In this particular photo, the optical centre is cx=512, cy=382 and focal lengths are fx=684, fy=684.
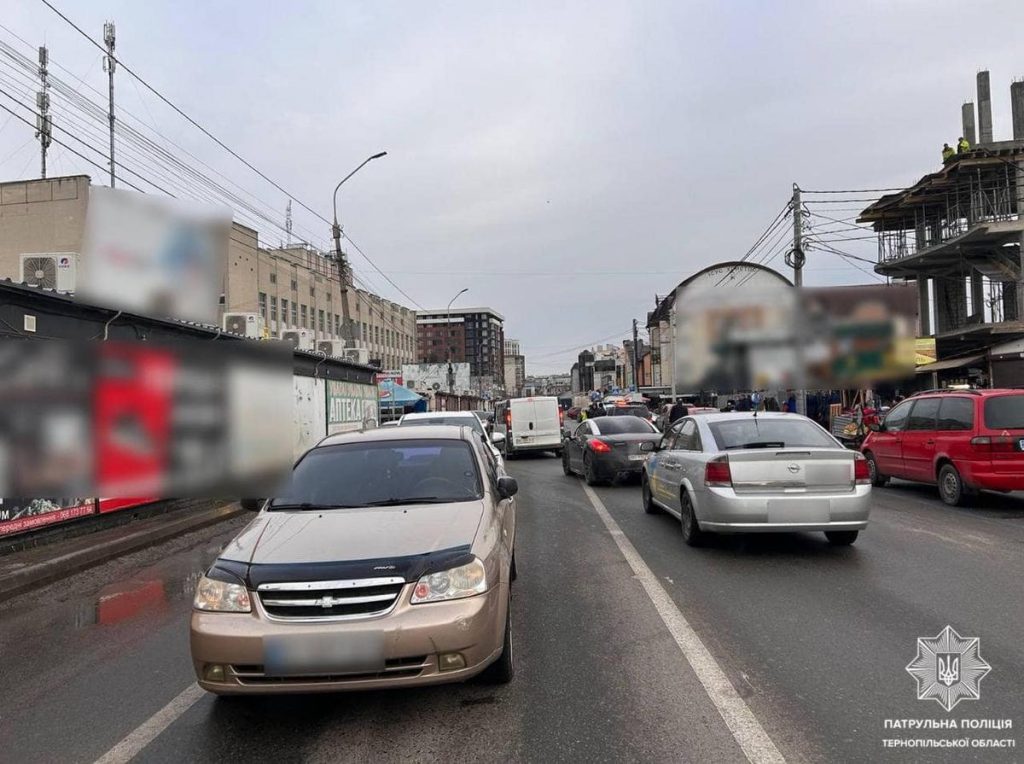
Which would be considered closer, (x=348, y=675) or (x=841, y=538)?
(x=348, y=675)

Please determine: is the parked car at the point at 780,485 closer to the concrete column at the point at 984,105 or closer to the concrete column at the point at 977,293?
the concrete column at the point at 977,293

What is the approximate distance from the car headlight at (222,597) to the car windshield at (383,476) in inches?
41.2

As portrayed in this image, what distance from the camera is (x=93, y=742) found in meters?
3.52

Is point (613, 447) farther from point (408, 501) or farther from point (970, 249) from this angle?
point (970, 249)

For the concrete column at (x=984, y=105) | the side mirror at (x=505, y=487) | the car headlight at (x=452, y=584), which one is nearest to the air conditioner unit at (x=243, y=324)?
the side mirror at (x=505, y=487)

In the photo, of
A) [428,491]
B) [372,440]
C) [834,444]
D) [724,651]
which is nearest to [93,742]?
[428,491]

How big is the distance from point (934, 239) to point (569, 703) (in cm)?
3572

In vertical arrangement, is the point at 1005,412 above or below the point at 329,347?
below

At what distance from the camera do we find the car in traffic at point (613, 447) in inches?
527

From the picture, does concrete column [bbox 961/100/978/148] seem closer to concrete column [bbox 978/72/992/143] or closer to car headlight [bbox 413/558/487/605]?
concrete column [bbox 978/72/992/143]
